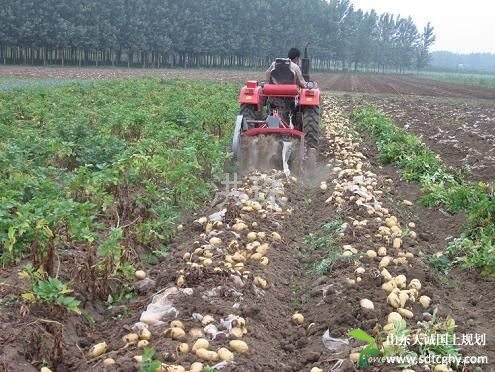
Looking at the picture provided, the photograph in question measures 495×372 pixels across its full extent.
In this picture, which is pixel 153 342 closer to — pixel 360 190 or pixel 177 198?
pixel 177 198

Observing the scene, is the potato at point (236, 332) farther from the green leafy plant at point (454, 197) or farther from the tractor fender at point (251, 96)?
the tractor fender at point (251, 96)

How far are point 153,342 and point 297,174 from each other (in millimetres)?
5758

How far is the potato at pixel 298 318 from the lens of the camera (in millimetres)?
4496

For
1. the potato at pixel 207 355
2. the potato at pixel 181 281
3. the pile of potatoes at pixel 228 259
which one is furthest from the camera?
the potato at pixel 181 281

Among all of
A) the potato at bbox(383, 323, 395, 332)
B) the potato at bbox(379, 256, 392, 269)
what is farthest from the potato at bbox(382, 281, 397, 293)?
the potato at bbox(383, 323, 395, 332)

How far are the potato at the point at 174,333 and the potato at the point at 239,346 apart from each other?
0.39m

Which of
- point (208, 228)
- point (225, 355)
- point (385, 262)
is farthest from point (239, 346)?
point (208, 228)

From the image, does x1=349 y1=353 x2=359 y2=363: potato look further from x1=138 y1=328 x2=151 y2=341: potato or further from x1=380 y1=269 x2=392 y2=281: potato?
x1=138 y1=328 x2=151 y2=341: potato

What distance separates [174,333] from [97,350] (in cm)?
56

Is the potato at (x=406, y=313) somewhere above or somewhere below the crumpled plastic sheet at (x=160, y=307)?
above

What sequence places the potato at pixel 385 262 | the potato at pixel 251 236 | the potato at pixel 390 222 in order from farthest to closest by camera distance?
the potato at pixel 390 222, the potato at pixel 251 236, the potato at pixel 385 262

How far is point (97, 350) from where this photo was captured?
12.3 feet

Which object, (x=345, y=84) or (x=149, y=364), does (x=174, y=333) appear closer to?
(x=149, y=364)

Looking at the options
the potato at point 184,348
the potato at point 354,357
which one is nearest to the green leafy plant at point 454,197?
the potato at point 354,357
